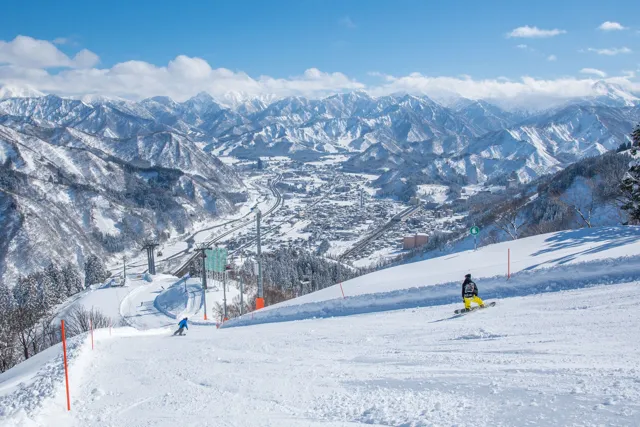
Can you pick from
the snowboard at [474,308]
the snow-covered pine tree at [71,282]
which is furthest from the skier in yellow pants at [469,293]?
the snow-covered pine tree at [71,282]

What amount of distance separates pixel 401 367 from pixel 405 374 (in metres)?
0.47

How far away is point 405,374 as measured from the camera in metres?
8.34

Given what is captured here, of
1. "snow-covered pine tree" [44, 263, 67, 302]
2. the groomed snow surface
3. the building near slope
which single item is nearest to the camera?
the groomed snow surface

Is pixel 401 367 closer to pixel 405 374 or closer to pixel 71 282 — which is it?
pixel 405 374

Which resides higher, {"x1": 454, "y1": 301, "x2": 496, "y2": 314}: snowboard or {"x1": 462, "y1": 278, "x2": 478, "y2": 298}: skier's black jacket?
{"x1": 462, "y1": 278, "x2": 478, "y2": 298}: skier's black jacket

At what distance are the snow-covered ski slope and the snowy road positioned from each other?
1.06 m

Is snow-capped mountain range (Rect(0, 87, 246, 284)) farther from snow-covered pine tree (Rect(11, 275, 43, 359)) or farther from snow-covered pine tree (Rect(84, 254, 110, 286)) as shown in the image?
snow-covered pine tree (Rect(11, 275, 43, 359))

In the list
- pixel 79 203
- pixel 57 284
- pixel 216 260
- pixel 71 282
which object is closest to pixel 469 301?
pixel 216 260

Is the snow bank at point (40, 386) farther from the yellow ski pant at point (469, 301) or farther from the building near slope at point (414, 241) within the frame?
the building near slope at point (414, 241)

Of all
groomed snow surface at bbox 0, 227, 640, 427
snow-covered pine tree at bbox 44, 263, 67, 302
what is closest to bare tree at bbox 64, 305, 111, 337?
snow-covered pine tree at bbox 44, 263, 67, 302

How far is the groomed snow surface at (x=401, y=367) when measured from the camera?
655 cm

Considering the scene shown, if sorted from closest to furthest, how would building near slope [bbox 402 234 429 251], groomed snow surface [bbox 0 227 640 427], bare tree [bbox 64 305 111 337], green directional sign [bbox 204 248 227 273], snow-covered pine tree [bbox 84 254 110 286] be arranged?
groomed snow surface [bbox 0 227 640 427]
green directional sign [bbox 204 248 227 273]
bare tree [bbox 64 305 111 337]
snow-covered pine tree [bbox 84 254 110 286]
building near slope [bbox 402 234 429 251]

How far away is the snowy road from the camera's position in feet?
20.9

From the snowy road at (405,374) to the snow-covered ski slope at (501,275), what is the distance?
1060mm
